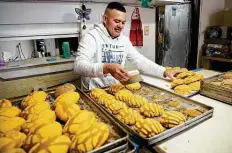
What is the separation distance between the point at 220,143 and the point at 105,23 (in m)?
1.64

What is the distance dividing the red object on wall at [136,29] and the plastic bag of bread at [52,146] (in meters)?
3.06

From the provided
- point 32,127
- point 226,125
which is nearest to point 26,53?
point 32,127

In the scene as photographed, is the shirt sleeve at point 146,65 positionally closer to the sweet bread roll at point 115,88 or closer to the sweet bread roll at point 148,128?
the sweet bread roll at point 115,88

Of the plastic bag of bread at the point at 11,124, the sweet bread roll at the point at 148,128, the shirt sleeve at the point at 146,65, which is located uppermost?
the shirt sleeve at the point at 146,65

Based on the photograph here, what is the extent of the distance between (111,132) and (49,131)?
29 cm

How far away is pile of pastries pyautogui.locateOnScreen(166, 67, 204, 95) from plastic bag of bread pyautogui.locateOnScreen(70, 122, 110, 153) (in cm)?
103

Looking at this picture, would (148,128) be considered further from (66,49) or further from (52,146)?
(66,49)

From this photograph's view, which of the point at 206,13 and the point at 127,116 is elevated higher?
the point at 206,13

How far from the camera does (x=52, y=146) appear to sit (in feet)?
2.44

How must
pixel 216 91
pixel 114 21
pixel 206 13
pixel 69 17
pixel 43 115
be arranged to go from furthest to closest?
pixel 206 13 < pixel 69 17 < pixel 114 21 < pixel 216 91 < pixel 43 115

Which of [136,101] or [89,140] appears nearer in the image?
[89,140]

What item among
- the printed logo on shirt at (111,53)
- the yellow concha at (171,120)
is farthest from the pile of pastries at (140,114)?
the printed logo on shirt at (111,53)

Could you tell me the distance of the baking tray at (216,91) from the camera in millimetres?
1454

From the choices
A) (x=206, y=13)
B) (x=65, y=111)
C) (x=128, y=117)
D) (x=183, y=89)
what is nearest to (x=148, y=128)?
(x=128, y=117)
